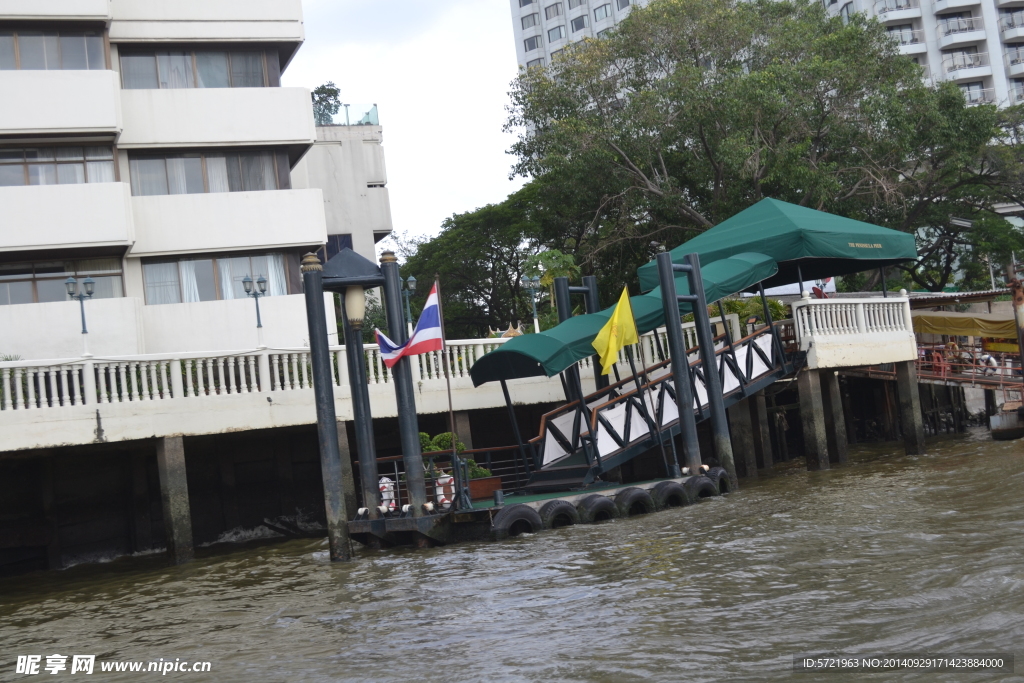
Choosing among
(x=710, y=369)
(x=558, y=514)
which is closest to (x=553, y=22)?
(x=710, y=369)

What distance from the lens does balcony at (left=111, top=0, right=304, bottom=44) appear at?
23844 mm

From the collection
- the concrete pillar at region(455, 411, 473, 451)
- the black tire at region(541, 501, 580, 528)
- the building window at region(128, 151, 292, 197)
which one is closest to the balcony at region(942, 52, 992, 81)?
the building window at region(128, 151, 292, 197)

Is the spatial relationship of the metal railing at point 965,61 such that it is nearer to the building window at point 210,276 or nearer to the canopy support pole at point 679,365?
the building window at point 210,276

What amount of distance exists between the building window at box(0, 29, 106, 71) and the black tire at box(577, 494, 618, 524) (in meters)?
15.4

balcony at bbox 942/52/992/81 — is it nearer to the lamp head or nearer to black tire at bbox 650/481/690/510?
black tire at bbox 650/481/690/510

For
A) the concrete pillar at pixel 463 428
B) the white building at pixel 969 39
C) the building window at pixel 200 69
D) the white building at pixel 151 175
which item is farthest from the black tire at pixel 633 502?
the white building at pixel 969 39

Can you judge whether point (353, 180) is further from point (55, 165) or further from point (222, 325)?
point (55, 165)

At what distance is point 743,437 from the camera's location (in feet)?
67.6

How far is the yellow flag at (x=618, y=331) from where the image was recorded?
52.2ft

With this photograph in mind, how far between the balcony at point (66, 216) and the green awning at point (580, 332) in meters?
9.76

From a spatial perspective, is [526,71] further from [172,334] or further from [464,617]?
[464,617]

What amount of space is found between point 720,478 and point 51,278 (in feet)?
49.7

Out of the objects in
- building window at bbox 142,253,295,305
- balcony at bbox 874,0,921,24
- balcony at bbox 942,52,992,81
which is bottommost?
building window at bbox 142,253,295,305

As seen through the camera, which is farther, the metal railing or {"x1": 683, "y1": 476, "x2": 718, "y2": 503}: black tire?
the metal railing
